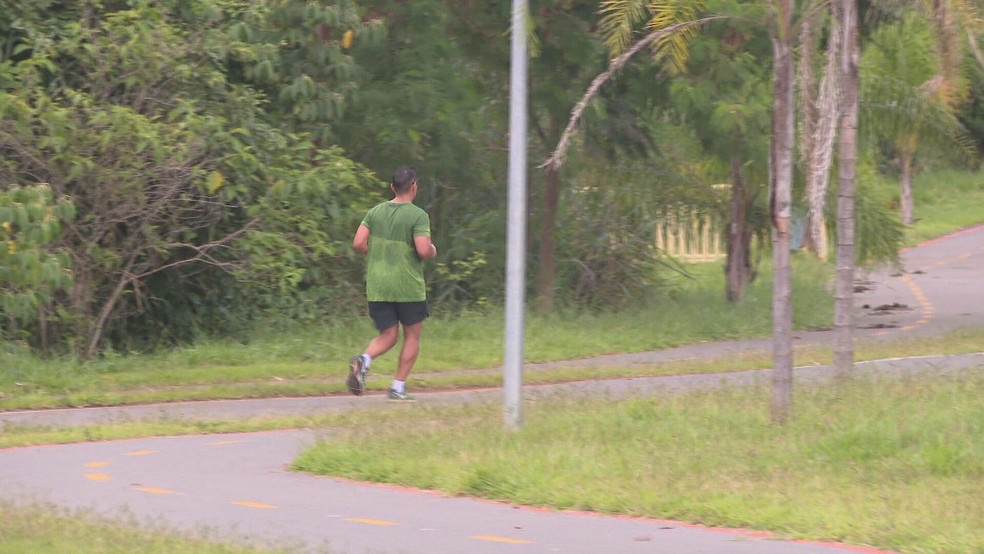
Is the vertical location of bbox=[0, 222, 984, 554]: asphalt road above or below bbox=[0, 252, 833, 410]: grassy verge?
above

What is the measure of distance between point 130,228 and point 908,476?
942cm

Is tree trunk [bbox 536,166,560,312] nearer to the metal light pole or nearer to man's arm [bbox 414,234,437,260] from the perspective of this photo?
man's arm [bbox 414,234,437,260]

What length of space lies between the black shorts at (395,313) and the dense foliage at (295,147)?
8.59ft

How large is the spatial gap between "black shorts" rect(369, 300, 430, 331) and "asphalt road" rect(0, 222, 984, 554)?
2.34ft

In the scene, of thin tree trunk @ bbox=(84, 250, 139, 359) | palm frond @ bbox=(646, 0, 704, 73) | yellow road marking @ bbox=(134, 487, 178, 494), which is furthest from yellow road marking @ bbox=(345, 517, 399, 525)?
thin tree trunk @ bbox=(84, 250, 139, 359)

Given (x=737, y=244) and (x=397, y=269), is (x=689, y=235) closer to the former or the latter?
(x=737, y=244)

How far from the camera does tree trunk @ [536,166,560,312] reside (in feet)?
63.9

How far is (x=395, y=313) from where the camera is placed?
12.0 m

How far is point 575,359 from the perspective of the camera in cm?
1650

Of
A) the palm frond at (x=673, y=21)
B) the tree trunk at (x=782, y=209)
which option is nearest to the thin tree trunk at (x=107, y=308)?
the palm frond at (x=673, y=21)

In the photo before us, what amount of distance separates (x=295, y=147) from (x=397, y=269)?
4.92m

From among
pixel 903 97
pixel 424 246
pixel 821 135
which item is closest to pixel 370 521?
pixel 424 246

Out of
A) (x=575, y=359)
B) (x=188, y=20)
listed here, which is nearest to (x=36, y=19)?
(x=188, y=20)

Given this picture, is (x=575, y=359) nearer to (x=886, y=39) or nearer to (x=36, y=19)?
(x=36, y=19)
